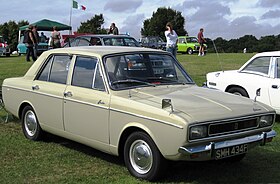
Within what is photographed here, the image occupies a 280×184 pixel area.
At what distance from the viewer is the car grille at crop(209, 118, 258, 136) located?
4.64 metres

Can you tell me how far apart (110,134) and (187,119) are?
1.19 meters

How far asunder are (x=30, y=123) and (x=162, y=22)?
6687cm

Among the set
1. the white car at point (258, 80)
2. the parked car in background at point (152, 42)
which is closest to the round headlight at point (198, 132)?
the white car at point (258, 80)

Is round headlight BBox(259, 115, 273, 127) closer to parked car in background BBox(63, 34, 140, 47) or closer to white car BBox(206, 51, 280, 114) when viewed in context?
white car BBox(206, 51, 280, 114)

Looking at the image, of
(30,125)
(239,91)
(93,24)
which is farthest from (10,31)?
(30,125)

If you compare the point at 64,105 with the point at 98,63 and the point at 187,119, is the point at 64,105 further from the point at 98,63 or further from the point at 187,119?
the point at 187,119

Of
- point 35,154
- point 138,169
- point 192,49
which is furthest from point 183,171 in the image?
point 192,49

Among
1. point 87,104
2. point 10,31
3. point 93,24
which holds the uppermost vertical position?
point 93,24

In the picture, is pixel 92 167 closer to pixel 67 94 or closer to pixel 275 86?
pixel 67 94

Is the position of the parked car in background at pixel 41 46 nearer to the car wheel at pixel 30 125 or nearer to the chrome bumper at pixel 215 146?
the car wheel at pixel 30 125

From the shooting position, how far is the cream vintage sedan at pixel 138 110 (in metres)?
4.58

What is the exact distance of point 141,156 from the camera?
16.3 ft

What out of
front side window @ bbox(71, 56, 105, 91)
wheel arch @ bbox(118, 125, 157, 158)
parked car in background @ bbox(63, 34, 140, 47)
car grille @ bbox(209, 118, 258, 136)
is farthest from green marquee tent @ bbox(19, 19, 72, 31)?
car grille @ bbox(209, 118, 258, 136)

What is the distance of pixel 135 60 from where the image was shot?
230 inches
